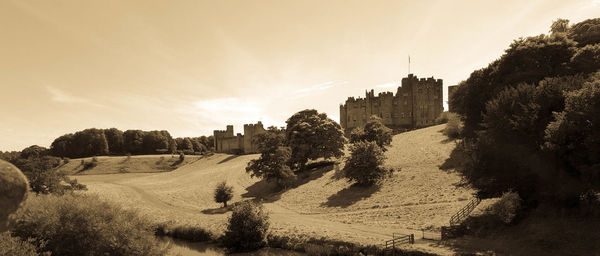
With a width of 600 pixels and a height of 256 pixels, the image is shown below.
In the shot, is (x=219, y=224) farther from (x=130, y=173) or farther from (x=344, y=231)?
(x=130, y=173)

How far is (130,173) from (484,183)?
77.6 meters

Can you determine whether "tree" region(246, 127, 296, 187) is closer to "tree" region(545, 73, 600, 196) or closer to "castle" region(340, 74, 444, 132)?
"tree" region(545, 73, 600, 196)

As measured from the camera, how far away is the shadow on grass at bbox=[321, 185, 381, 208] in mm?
35500

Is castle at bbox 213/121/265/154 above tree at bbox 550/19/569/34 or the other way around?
the other way around

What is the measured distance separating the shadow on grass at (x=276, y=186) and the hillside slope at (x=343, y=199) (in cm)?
25

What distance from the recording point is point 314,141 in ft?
166

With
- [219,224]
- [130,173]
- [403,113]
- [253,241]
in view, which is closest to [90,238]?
[253,241]

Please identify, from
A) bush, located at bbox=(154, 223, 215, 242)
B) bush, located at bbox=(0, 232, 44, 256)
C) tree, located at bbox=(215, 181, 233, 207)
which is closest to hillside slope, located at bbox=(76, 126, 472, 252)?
tree, located at bbox=(215, 181, 233, 207)

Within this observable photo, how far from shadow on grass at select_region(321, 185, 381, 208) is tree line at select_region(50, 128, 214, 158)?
83.3 meters

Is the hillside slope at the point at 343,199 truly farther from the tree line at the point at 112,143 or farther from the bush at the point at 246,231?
the tree line at the point at 112,143

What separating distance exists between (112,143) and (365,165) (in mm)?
109301

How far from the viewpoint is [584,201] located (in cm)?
2048

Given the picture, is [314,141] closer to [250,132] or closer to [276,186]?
[276,186]

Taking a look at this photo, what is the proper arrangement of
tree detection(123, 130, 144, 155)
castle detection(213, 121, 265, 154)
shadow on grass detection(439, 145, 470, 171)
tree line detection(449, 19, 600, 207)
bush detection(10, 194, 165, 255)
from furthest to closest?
tree detection(123, 130, 144, 155), castle detection(213, 121, 265, 154), shadow on grass detection(439, 145, 470, 171), tree line detection(449, 19, 600, 207), bush detection(10, 194, 165, 255)
